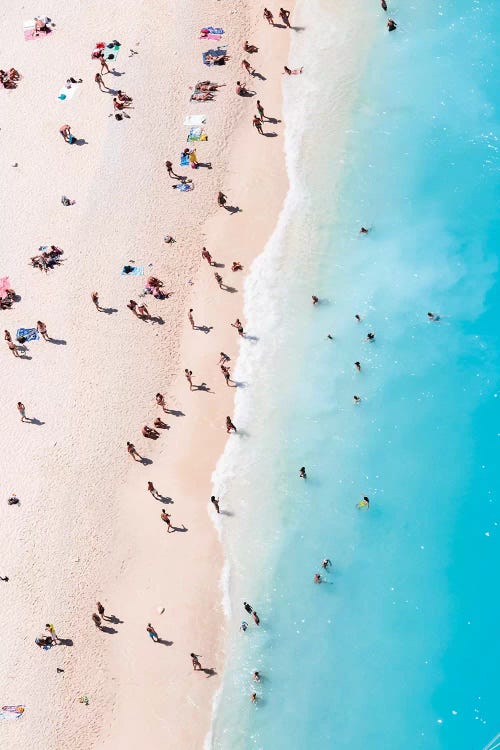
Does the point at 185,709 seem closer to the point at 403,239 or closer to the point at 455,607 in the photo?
the point at 455,607

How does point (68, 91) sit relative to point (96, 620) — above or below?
above

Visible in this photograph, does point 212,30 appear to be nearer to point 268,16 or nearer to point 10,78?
point 268,16

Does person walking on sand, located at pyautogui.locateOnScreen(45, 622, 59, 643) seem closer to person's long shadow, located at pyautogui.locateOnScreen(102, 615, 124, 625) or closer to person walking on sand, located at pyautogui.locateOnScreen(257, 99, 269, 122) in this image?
person's long shadow, located at pyautogui.locateOnScreen(102, 615, 124, 625)

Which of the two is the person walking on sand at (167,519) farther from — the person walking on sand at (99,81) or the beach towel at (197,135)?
the person walking on sand at (99,81)

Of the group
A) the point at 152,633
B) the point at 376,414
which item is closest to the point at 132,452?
the point at 152,633

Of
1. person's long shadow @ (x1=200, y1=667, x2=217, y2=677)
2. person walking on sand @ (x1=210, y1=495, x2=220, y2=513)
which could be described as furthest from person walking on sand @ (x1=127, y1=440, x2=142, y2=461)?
person's long shadow @ (x1=200, y1=667, x2=217, y2=677)

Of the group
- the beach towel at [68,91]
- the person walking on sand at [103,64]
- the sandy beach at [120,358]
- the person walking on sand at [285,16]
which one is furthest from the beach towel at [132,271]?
the person walking on sand at [285,16]

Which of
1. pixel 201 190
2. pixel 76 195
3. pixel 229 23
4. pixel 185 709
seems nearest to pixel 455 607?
pixel 185 709
